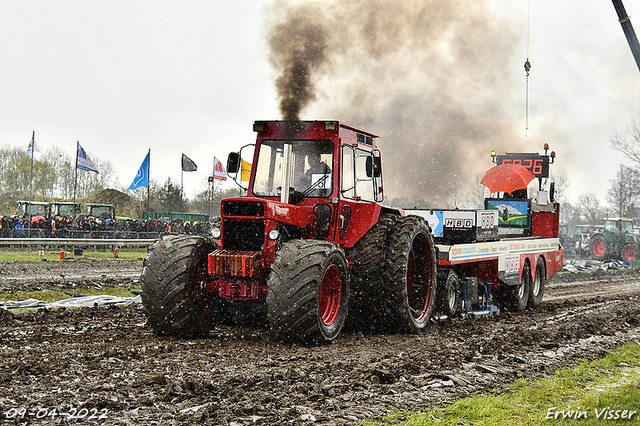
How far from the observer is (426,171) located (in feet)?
71.5

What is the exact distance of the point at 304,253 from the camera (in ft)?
25.1

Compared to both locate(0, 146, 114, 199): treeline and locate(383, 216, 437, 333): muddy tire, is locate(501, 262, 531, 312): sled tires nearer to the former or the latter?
locate(383, 216, 437, 333): muddy tire

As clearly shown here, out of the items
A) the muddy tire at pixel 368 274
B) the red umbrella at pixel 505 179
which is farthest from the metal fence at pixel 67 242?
the muddy tire at pixel 368 274

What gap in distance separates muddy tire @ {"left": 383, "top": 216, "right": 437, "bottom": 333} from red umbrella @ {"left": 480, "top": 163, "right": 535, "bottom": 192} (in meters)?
6.61

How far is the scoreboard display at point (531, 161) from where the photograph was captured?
58.1ft

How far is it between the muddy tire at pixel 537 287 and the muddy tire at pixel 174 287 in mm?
9148

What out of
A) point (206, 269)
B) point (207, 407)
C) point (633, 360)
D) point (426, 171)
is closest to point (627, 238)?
point (426, 171)

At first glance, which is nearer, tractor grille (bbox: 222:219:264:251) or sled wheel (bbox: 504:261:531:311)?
tractor grille (bbox: 222:219:264:251)

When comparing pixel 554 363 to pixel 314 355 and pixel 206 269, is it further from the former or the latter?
pixel 206 269

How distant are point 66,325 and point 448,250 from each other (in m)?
6.21

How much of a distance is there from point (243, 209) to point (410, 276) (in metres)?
3.66

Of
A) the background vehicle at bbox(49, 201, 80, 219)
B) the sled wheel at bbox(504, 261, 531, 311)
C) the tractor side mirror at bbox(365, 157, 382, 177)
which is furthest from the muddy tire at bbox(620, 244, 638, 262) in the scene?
the background vehicle at bbox(49, 201, 80, 219)

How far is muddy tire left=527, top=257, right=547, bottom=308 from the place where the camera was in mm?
14977
